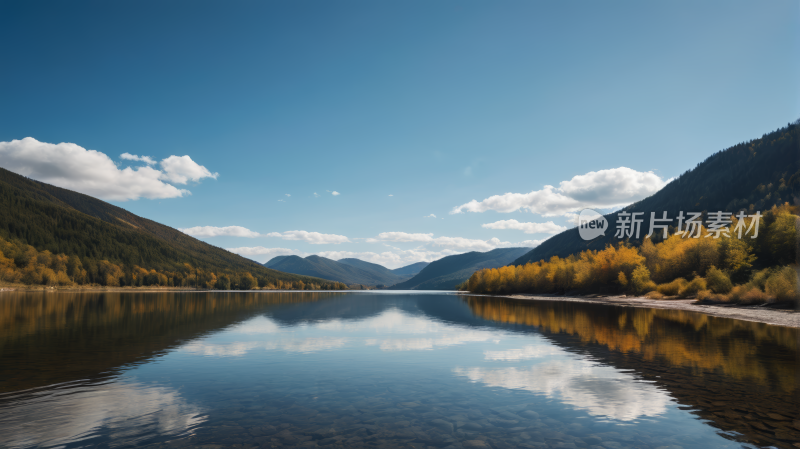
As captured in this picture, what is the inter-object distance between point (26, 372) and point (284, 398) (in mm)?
15154

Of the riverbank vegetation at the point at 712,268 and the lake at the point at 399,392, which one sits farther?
the riverbank vegetation at the point at 712,268

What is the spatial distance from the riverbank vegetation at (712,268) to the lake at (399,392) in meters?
45.0

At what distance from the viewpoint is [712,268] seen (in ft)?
275

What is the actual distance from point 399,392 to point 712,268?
304 feet

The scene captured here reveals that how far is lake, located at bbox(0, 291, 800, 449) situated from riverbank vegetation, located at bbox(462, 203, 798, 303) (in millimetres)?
44989

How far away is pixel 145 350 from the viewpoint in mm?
29734

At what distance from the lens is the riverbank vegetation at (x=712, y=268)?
229ft

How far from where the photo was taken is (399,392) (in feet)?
62.2

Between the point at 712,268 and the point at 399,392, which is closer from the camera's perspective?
the point at 399,392

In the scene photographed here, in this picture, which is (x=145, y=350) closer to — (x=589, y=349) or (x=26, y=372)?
(x=26, y=372)

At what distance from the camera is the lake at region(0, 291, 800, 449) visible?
12938mm

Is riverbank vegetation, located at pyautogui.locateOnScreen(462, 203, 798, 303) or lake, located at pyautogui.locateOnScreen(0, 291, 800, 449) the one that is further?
riverbank vegetation, located at pyautogui.locateOnScreen(462, 203, 798, 303)

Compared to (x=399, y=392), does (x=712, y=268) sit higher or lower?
higher

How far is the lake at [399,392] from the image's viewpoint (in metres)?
12.9
